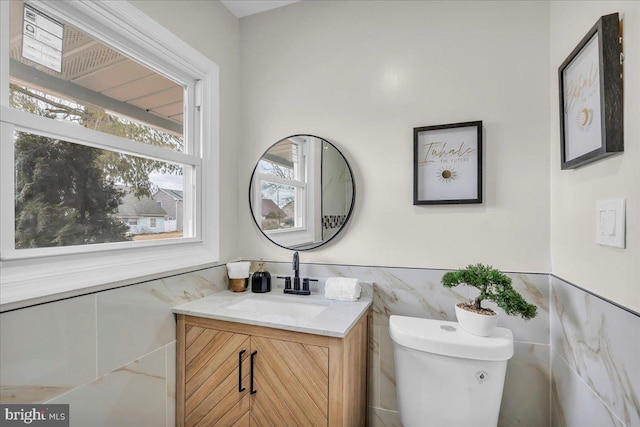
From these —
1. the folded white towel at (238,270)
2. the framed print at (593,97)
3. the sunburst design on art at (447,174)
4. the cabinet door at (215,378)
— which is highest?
the framed print at (593,97)

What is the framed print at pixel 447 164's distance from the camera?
146 centimetres

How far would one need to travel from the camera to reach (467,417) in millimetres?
1197

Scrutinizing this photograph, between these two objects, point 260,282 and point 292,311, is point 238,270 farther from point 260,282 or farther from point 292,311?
point 292,311

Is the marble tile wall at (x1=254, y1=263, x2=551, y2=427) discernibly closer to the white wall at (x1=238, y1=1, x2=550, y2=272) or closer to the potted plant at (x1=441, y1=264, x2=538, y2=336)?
the white wall at (x1=238, y1=1, x2=550, y2=272)

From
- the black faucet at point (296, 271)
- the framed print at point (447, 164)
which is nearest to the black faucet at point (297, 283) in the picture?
the black faucet at point (296, 271)

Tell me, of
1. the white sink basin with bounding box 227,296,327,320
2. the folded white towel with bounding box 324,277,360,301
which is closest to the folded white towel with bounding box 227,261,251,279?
the white sink basin with bounding box 227,296,327,320

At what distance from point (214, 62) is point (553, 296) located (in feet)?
6.78

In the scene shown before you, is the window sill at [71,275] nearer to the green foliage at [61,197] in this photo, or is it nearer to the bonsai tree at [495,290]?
the green foliage at [61,197]

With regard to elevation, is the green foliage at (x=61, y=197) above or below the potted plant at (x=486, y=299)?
above

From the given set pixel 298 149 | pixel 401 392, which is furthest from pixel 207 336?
pixel 298 149

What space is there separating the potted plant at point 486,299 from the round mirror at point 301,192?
26.3 inches

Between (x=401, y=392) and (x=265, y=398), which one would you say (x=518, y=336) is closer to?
(x=401, y=392)

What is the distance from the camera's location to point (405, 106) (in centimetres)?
159

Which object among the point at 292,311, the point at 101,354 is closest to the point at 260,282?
the point at 292,311
